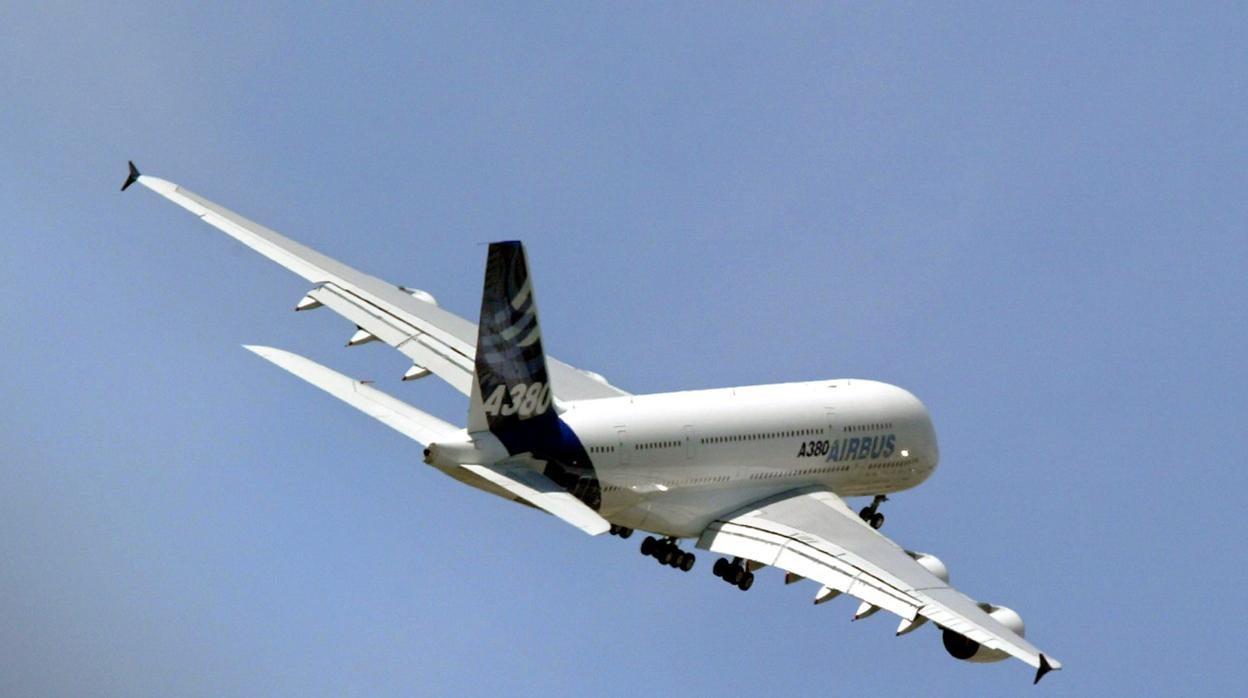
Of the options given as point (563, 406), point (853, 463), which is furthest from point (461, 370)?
point (853, 463)

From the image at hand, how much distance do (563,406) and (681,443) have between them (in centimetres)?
425

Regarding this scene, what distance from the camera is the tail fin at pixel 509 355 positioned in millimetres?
78688

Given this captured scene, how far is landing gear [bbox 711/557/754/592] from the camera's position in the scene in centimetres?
8606

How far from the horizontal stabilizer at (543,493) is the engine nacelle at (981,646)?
36.7ft

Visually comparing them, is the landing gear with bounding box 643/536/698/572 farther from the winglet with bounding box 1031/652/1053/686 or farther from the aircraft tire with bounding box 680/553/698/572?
the winglet with bounding box 1031/652/1053/686

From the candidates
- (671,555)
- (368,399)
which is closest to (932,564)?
(671,555)

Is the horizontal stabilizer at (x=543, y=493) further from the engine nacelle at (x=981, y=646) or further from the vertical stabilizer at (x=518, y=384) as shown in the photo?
the engine nacelle at (x=981, y=646)

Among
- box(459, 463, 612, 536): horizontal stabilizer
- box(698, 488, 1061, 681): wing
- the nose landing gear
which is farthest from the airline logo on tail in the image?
box(698, 488, 1061, 681): wing

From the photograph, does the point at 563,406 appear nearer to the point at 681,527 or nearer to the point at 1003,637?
the point at 681,527

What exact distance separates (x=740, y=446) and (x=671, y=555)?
4312 millimetres

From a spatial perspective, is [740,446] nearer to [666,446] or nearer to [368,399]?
[666,446]

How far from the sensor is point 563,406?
8425 centimetres

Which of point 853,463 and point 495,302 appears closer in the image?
point 495,302

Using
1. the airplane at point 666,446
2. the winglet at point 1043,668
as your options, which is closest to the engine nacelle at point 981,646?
the airplane at point 666,446
